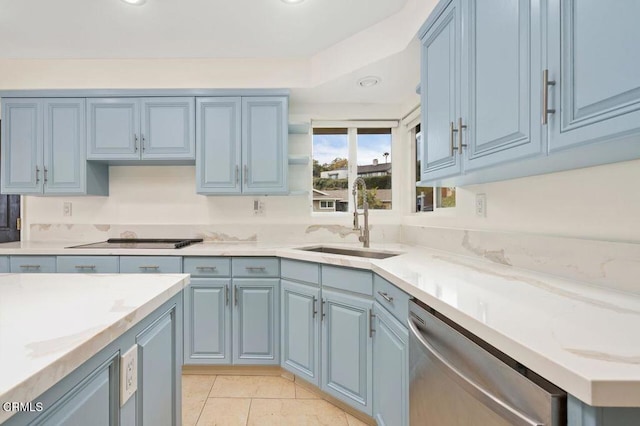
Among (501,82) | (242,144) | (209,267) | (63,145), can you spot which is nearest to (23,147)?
(63,145)

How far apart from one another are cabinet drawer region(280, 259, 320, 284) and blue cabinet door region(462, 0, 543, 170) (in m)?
1.06

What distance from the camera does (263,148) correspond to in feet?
8.05

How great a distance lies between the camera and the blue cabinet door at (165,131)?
246 cm

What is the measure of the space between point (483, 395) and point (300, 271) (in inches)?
54.4

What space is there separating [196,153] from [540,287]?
2.39 metres

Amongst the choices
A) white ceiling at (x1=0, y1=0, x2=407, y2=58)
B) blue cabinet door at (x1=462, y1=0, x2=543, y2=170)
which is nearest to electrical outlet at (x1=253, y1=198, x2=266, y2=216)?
white ceiling at (x1=0, y1=0, x2=407, y2=58)

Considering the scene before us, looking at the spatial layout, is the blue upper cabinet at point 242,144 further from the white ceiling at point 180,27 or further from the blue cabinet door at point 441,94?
the blue cabinet door at point 441,94

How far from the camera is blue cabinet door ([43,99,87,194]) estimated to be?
246 cm

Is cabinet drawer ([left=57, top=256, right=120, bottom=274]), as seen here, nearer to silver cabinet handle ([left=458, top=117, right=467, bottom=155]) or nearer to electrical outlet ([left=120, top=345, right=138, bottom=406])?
electrical outlet ([left=120, top=345, right=138, bottom=406])

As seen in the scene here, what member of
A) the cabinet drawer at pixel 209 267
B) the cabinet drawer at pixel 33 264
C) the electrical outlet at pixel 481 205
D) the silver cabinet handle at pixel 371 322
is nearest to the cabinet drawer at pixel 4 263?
the cabinet drawer at pixel 33 264

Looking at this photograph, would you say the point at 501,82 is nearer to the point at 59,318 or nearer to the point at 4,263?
the point at 59,318

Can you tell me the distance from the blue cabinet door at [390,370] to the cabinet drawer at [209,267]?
1.15 meters

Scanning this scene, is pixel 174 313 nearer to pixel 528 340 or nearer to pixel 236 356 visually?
pixel 528 340

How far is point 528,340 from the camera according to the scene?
2.02 feet
